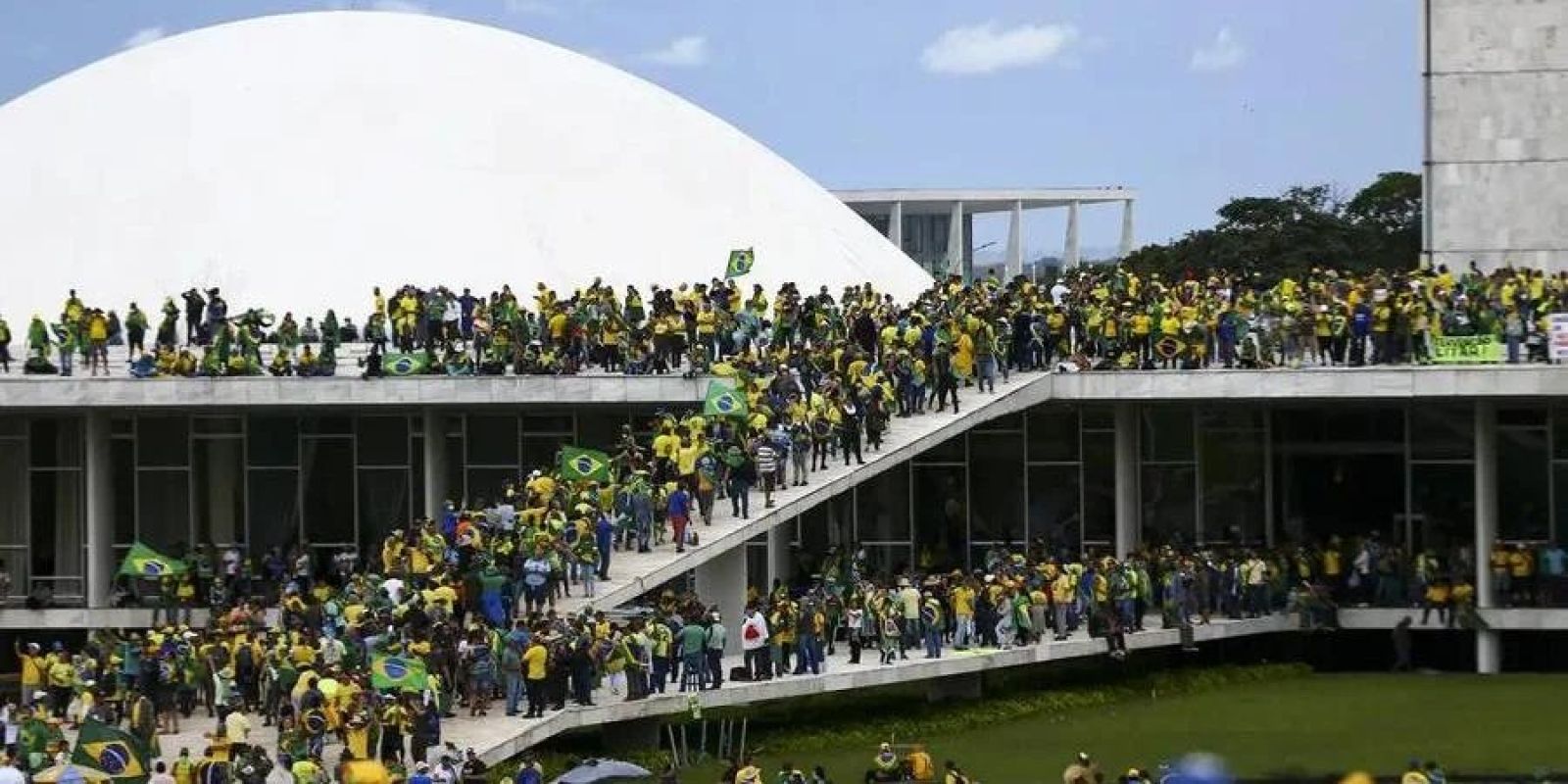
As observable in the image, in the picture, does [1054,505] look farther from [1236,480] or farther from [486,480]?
[486,480]

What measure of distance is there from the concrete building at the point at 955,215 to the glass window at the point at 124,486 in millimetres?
83862

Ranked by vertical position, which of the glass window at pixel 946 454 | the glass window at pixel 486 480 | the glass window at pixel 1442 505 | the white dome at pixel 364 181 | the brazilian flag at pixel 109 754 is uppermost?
the white dome at pixel 364 181

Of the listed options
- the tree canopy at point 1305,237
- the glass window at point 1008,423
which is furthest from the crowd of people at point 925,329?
the tree canopy at point 1305,237

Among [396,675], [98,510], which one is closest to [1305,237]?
[98,510]

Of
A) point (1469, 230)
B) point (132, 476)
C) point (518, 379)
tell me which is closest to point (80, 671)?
point (518, 379)

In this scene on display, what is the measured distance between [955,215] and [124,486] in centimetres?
8821

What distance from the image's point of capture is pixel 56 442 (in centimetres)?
4678

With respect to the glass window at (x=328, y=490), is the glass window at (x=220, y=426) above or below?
above

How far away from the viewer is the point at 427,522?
36125 mm

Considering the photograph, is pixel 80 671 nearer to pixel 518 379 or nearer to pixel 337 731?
pixel 337 731

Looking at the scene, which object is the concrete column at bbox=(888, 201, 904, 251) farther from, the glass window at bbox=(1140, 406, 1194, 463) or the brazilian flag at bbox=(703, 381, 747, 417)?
the brazilian flag at bbox=(703, 381, 747, 417)

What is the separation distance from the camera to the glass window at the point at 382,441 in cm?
4622

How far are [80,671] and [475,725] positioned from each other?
505 centimetres

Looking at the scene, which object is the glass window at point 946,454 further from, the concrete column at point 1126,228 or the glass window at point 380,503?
the concrete column at point 1126,228
